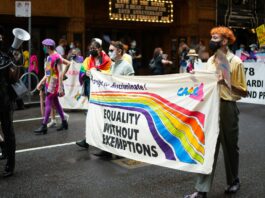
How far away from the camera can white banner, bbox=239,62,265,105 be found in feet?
39.1

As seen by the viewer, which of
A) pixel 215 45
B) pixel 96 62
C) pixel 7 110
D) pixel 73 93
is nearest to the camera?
pixel 215 45

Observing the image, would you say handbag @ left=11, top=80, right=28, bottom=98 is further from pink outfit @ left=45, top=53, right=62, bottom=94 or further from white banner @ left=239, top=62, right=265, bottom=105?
white banner @ left=239, top=62, right=265, bottom=105

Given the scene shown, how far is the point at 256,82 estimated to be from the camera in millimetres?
12094

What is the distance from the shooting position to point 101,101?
6.20 meters

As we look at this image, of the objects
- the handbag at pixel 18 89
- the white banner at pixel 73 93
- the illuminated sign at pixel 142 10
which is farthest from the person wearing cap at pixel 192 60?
the handbag at pixel 18 89

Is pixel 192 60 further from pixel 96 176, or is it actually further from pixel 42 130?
pixel 96 176

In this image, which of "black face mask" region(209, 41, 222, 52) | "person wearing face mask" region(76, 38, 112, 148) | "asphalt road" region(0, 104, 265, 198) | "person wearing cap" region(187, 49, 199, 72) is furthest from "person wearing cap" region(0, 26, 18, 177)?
"person wearing cap" region(187, 49, 199, 72)

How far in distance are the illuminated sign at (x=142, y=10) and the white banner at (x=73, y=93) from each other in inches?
297

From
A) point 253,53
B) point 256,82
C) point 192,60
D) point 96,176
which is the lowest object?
point 96,176

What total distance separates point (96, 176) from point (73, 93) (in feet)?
20.7

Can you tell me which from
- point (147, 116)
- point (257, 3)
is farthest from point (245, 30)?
point (147, 116)

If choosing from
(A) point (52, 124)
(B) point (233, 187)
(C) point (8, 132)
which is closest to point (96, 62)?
(C) point (8, 132)

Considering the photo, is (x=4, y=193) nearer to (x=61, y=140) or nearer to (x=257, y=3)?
(x=61, y=140)

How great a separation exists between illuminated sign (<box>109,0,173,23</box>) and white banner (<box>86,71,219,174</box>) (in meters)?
13.3
